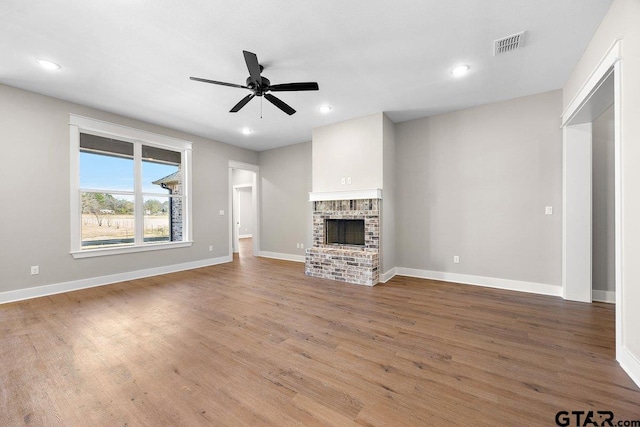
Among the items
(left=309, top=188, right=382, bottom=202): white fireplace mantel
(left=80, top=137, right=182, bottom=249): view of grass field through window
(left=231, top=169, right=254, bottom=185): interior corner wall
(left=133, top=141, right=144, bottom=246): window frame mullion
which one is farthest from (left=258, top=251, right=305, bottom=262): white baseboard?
(left=231, top=169, right=254, bottom=185): interior corner wall

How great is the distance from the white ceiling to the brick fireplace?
168 cm

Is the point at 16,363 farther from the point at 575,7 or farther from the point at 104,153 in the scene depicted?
the point at 575,7

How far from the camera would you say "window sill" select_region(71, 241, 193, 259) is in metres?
4.00

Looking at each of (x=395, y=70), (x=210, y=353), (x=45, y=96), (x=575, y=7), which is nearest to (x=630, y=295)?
A: (x=575, y=7)

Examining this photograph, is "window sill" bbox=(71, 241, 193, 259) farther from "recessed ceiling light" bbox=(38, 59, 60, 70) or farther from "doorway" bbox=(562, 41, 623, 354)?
"doorway" bbox=(562, 41, 623, 354)

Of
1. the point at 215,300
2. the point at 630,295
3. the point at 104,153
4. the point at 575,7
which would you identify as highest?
the point at 575,7

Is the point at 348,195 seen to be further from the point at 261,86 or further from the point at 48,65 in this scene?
the point at 48,65

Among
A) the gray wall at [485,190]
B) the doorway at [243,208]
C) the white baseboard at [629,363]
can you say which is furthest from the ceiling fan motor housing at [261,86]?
the white baseboard at [629,363]

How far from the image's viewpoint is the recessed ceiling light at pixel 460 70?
2978mm

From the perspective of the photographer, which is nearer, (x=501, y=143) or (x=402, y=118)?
(x=501, y=143)

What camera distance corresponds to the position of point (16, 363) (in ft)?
6.50

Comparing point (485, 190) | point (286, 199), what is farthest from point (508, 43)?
point (286, 199)

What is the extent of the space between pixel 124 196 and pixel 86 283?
5.14 feet

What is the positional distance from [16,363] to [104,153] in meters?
3.56
